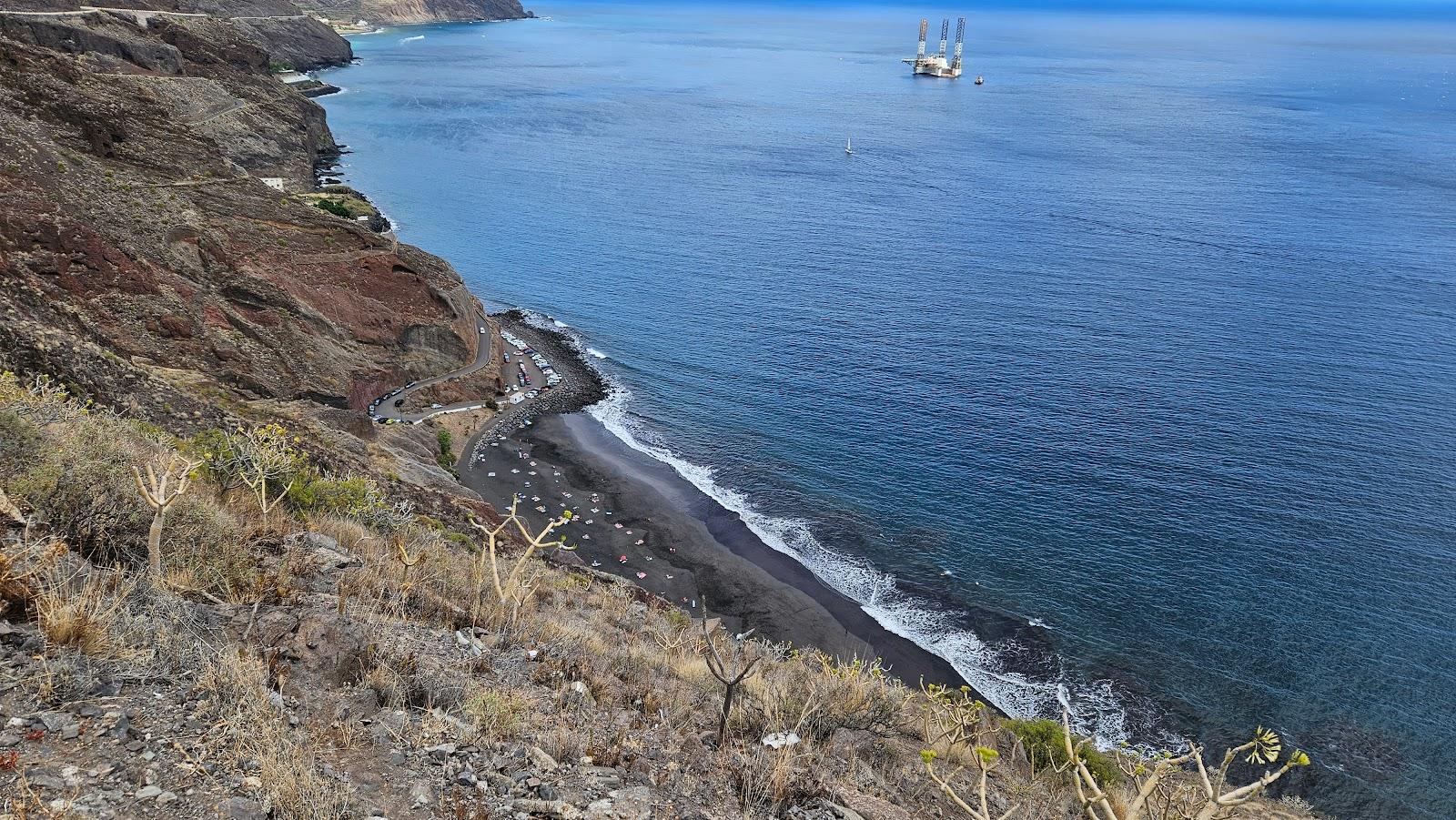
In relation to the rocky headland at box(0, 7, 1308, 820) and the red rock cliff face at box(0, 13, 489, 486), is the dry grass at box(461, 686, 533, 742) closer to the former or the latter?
the rocky headland at box(0, 7, 1308, 820)

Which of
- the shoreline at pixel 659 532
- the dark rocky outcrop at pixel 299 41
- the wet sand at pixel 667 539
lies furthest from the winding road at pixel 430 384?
the dark rocky outcrop at pixel 299 41

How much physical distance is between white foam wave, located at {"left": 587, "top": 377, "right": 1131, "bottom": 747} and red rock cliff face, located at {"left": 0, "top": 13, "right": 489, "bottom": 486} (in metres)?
15.9

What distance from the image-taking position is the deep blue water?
106ft

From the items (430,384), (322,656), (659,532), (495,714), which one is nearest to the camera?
(495,714)

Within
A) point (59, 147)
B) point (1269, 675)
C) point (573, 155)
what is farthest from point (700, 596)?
point (573, 155)

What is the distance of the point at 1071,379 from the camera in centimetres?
5247

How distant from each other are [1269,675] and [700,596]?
1961cm

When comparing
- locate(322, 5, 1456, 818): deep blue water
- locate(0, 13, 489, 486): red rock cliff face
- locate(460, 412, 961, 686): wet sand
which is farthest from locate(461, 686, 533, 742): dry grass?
locate(322, 5, 1456, 818): deep blue water

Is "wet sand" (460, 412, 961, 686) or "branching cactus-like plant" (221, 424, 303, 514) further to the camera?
"wet sand" (460, 412, 961, 686)

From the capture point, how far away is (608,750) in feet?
Result: 34.6

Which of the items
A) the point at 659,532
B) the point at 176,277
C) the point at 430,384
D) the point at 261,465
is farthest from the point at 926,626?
the point at 176,277

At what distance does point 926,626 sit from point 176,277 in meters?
31.2

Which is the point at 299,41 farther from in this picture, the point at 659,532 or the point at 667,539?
the point at 667,539

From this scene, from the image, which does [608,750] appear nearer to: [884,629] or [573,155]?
[884,629]
